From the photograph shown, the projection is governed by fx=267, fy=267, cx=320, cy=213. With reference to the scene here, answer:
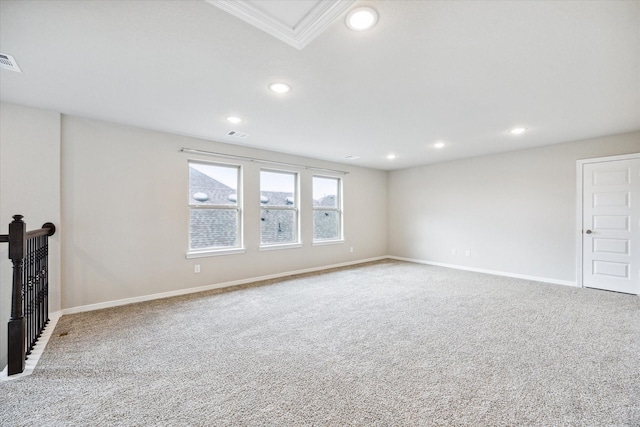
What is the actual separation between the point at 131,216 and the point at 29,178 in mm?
1032

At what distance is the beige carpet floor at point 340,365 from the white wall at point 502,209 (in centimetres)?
127

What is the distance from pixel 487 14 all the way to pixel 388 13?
61 cm

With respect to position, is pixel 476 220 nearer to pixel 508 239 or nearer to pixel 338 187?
pixel 508 239

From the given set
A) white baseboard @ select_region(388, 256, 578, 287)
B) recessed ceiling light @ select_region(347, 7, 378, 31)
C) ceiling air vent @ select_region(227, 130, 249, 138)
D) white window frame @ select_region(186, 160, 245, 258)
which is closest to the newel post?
white window frame @ select_region(186, 160, 245, 258)

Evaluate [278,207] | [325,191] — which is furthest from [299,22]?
[325,191]

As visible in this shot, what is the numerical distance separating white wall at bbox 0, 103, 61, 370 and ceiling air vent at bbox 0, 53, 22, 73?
1014 mm

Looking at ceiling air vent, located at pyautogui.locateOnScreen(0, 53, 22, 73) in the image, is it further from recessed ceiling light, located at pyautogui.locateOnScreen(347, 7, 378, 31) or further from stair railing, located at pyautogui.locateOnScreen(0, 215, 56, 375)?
recessed ceiling light, located at pyautogui.locateOnScreen(347, 7, 378, 31)

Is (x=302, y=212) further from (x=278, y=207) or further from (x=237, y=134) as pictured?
(x=237, y=134)

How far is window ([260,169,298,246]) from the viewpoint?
4.98 meters

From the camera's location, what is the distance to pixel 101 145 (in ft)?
11.3

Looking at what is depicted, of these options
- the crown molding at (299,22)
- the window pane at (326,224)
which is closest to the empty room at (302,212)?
the crown molding at (299,22)

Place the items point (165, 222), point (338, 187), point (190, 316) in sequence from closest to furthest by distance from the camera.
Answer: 1. point (190, 316)
2. point (165, 222)
3. point (338, 187)

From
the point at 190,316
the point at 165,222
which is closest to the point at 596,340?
the point at 190,316

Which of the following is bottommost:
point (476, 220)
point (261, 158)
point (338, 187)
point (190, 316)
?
point (190, 316)
